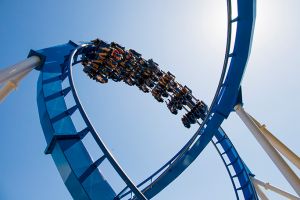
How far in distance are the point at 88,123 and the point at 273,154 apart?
288 centimetres

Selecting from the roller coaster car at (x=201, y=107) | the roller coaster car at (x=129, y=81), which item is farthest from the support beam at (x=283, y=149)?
the roller coaster car at (x=129, y=81)

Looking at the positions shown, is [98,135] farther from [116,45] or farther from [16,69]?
[116,45]

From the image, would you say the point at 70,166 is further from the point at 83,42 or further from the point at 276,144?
the point at 83,42

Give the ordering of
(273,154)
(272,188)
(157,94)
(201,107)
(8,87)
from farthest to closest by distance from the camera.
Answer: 1. (157,94)
2. (201,107)
3. (272,188)
4. (273,154)
5. (8,87)

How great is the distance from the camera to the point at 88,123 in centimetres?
420

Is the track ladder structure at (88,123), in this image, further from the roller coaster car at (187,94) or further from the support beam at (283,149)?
the roller coaster car at (187,94)

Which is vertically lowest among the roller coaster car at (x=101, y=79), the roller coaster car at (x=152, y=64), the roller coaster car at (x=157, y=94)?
the roller coaster car at (x=157, y=94)

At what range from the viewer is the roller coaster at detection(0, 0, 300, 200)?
13.1 ft

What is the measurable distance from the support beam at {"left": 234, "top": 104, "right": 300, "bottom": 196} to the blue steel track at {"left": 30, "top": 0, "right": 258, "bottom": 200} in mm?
291

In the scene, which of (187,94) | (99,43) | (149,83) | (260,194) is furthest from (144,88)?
(260,194)

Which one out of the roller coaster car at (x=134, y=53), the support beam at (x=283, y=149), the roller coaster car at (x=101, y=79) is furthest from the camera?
the roller coaster car at (x=134, y=53)

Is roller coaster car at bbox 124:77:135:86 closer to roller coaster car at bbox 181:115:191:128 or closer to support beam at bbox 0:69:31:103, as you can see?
roller coaster car at bbox 181:115:191:128

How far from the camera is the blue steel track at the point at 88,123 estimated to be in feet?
13.0

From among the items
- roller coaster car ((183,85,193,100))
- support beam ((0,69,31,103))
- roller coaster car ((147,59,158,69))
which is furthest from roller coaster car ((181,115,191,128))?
support beam ((0,69,31,103))
